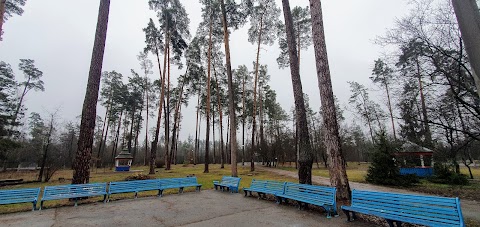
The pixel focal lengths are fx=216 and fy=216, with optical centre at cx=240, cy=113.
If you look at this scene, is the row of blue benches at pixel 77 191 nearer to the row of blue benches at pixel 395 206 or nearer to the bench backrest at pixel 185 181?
the bench backrest at pixel 185 181

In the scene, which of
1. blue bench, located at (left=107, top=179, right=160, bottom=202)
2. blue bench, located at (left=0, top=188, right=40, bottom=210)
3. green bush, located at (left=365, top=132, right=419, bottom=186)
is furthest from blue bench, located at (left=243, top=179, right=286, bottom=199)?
green bush, located at (left=365, top=132, right=419, bottom=186)

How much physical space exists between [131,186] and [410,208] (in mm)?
8779

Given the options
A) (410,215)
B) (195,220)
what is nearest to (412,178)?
(410,215)

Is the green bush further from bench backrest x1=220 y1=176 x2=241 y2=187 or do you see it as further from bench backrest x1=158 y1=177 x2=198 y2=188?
bench backrest x1=158 y1=177 x2=198 y2=188

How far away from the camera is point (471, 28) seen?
3.70 m

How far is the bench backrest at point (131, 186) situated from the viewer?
26.4 feet

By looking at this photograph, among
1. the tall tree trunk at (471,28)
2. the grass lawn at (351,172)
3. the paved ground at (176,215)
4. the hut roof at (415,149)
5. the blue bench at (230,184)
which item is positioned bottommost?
the grass lawn at (351,172)

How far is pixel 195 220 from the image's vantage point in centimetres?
538

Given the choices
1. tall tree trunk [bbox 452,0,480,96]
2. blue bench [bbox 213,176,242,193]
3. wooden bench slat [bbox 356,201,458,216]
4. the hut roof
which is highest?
tall tree trunk [bbox 452,0,480,96]

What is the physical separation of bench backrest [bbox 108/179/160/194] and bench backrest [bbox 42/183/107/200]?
10.4 inches

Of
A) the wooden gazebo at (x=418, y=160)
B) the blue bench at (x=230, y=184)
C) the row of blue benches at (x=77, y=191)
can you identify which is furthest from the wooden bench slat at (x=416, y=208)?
the wooden gazebo at (x=418, y=160)

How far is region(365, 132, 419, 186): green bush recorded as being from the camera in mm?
13078

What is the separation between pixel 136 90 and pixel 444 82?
33831mm

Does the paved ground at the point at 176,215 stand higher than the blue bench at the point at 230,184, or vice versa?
the blue bench at the point at 230,184
